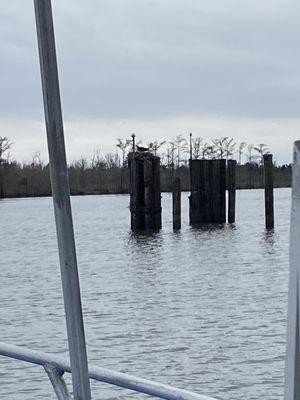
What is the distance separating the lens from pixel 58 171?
2.25 meters

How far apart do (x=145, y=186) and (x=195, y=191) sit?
2963mm

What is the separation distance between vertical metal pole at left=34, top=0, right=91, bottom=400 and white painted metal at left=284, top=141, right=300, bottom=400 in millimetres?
590

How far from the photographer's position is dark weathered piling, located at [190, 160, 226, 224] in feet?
112

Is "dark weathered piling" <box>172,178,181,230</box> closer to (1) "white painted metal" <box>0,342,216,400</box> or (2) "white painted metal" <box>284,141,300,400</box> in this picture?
(1) "white painted metal" <box>0,342,216,400</box>

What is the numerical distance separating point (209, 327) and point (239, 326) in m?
0.47

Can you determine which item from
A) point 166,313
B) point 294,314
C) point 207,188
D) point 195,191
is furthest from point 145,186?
point 294,314

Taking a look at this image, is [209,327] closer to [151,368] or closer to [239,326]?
[239,326]

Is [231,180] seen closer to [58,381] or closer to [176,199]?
[176,199]

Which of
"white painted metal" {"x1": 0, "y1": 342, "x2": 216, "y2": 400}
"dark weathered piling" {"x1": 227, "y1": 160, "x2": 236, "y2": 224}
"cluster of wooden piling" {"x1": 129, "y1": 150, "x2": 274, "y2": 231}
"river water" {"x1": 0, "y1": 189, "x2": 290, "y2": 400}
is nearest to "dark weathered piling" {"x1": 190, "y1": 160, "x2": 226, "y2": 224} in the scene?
"cluster of wooden piling" {"x1": 129, "y1": 150, "x2": 274, "y2": 231}

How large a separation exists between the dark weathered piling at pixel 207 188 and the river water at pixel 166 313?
2.98 meters

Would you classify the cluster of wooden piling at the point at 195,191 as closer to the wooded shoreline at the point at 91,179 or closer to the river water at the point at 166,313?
the river water at the point at 166,313

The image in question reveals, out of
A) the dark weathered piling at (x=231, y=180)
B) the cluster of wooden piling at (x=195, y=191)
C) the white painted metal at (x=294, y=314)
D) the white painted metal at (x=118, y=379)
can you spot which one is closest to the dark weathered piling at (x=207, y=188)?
the cluster of wooden piling at (x=195, y=191)

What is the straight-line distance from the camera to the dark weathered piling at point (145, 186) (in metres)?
32.1

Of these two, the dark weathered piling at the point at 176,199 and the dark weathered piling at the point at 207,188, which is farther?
the dark weathered piling at the point at 207,188
